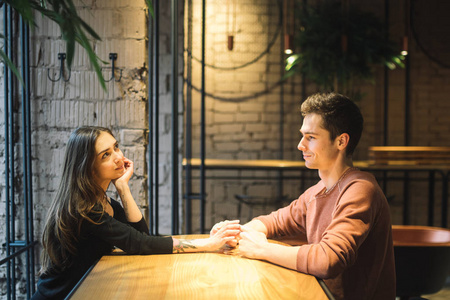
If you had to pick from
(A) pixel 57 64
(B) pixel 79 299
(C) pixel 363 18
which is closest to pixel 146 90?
(A) pixel 57 64

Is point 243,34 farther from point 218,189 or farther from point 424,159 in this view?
point 424,159

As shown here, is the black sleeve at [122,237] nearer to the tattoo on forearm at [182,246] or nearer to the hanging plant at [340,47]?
the tattoo on forearm at [182,246]

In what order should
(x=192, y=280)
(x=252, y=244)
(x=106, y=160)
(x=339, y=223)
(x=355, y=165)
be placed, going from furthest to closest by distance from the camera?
1. (x=355, y=165)
2. (x=106, y=160)
3. (x=252, y=244)
4. (x=339, y=223)
5. (x=192, y=280)

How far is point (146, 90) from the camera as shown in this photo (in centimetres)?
239

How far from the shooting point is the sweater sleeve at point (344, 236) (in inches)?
55.1

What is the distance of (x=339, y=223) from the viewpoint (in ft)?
4.86

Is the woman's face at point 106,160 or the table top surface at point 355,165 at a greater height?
the woman's face at point 106,160

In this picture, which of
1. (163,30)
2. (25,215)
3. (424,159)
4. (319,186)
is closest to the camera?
(319,186)

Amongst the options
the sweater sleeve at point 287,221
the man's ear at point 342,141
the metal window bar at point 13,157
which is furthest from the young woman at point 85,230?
the metal window bar at point 13,157

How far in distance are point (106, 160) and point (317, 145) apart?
785mm

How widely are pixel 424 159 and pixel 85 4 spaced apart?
3.22 meters

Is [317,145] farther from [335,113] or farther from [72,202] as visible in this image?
[72,202]

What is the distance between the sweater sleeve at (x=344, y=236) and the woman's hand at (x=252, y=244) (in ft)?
0.50

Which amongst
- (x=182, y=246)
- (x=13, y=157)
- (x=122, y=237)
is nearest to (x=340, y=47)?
(x=13, y=157)
